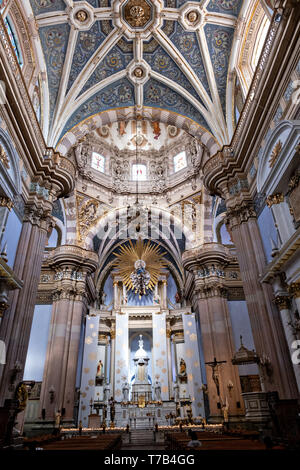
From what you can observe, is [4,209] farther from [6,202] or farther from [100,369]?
[100,369]

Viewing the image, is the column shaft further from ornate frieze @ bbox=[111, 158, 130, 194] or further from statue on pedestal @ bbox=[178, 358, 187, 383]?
statue on pedestal @ bbox=[178, 358, 187, 383]

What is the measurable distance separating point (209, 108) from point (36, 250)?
848 centimetres

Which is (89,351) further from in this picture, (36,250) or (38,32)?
(38,32)

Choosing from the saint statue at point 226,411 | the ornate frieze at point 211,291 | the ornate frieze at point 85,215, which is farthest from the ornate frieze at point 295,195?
the ornate frieze at point 85,215

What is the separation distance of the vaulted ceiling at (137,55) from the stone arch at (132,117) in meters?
0.23

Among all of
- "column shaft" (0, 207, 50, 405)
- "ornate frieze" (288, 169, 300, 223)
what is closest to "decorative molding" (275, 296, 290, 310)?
"ornate frieze" (288, 169, 300, 223)

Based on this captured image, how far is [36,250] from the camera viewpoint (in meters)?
9.67

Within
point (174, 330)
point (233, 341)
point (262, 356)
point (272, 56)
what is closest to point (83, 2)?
point (272, 56)

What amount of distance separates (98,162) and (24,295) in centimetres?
1304

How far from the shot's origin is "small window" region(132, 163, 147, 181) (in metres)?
21.1

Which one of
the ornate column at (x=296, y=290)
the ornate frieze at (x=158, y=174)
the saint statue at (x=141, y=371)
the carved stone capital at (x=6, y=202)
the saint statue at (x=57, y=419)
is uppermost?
the ornate frieze at (x=158, y=174)

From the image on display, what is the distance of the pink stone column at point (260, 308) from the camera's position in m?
7.70

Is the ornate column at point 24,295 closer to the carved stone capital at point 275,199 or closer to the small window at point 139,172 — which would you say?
the carved stone capital at point 275,199

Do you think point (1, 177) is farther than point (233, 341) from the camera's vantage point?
No
